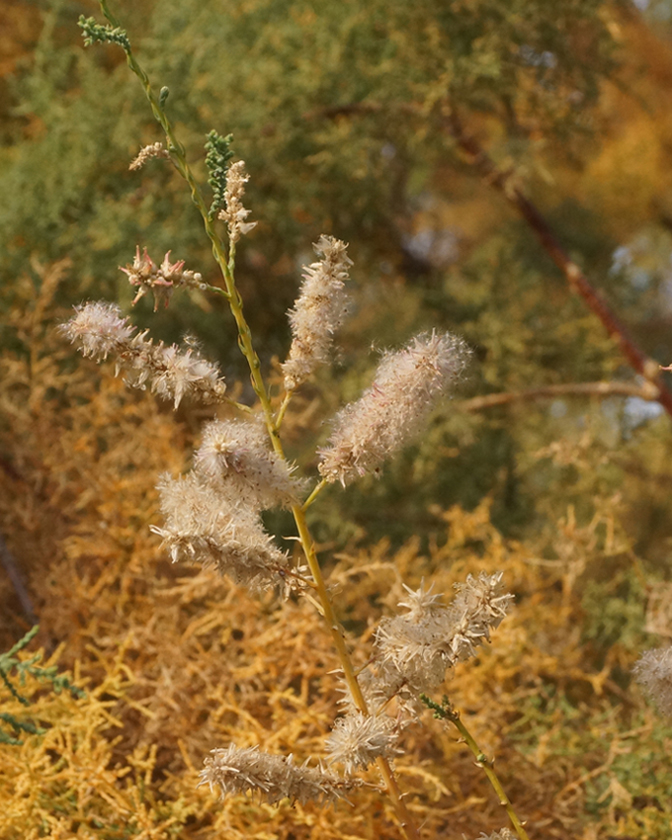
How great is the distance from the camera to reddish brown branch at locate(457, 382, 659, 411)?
33.6 inches

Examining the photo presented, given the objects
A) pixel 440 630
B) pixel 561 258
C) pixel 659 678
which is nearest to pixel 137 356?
pixel 440 630

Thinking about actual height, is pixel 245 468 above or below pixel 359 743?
above

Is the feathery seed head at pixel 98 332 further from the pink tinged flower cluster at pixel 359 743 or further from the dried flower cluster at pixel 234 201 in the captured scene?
the pink tinged flower cluster at pixel 359 743

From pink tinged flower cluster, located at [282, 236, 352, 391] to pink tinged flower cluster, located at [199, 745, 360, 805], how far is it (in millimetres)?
156

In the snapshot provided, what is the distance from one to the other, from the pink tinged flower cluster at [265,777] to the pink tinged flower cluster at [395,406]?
4.7 inches

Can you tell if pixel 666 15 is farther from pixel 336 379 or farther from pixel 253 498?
pixel 253 498

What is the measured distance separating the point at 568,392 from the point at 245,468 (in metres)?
0.59

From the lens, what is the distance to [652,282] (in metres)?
1.26

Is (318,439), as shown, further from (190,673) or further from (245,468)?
(245,468)

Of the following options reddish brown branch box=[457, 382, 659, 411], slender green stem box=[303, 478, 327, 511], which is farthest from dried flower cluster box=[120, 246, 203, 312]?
reddish brown branch box=[457, 382, 659, 411]

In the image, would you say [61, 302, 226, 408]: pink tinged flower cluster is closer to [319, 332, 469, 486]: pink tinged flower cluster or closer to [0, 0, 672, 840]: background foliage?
[319, 332, 469, 486]: pink tinged flower cluster

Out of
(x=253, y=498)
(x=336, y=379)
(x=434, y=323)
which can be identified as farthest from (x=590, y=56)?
(x=253, y=498)

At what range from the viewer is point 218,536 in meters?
0.36

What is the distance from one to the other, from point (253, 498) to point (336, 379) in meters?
0.63
